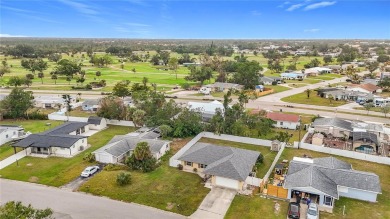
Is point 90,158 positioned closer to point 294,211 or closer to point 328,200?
point 294,211

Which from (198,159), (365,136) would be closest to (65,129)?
(198,159)

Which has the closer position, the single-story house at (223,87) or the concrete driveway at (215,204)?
the concrete driveway at (215,204)

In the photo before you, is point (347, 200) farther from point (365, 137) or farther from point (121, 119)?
point (121, 119)

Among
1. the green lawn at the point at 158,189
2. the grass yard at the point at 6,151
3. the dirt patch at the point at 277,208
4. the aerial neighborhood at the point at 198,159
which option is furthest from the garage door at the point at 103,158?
the dirt patch at the point at 277,208

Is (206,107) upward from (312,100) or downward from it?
upward

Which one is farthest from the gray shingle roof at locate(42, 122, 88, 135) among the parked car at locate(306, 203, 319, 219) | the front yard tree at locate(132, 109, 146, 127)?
the parked car at locate(306, 203, 319, 219)

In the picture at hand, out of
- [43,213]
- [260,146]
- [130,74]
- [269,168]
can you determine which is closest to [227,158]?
[269,168]

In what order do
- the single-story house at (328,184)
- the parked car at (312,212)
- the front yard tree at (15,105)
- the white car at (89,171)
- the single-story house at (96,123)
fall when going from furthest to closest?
1. the front yard tree at (15,105)
2. the single-story house at (96,123)
3. the white car at (89,171)
4. the single-story house at (328,184)
5. the parked car at (312,212)

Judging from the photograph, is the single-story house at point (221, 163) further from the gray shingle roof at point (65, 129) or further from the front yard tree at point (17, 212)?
the gray shingle roof at point (65, 129)
